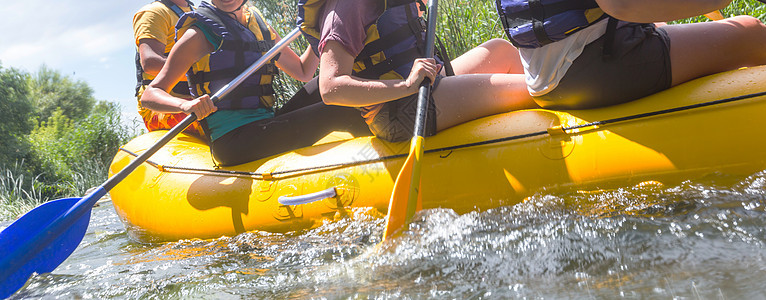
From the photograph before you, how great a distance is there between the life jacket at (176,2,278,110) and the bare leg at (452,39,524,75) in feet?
3.49

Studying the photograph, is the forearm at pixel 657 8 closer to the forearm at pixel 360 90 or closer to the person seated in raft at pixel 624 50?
the person seated in raft at pixel 624 50

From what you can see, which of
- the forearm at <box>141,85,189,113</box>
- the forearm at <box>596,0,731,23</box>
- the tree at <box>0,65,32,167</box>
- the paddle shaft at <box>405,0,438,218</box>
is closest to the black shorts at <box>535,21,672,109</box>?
the forearm at <box>596,0,731,23</box>

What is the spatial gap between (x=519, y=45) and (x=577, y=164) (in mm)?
499

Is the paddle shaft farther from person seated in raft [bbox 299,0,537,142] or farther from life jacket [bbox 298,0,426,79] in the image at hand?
life jacket [bbox 298,0,426,79]

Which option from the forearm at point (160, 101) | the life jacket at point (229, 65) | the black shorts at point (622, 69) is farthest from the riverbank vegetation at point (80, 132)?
the black shorts at point (622, 69)

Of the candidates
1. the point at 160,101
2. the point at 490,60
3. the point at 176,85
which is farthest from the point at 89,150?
the point at 490,60

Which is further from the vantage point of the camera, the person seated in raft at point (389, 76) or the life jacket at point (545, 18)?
the person seated in raft at point (389, 76)

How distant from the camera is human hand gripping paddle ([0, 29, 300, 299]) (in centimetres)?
234

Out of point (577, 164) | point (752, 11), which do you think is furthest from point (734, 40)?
point (752, 11)

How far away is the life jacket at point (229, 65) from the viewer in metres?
2.69

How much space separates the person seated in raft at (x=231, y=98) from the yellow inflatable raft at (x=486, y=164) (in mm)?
117

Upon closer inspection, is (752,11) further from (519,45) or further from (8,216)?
(8,216)

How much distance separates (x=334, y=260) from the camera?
2102mm

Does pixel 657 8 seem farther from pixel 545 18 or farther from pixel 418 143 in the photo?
pixel 418 143
